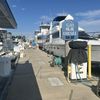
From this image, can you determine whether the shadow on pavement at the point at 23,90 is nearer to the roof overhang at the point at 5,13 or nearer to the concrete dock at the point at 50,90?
the concrete dock at the point at 50,90

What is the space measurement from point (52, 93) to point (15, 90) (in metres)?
1.67

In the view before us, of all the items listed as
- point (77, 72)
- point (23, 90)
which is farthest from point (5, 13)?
point (77, 72)

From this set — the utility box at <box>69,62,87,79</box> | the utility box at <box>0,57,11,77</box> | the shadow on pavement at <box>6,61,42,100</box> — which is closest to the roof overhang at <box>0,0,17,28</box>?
the utility box at <box>0,57,11,77</box>

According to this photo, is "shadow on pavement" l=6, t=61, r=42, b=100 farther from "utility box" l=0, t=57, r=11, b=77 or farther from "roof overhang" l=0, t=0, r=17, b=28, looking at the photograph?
"roof overhang" l=0, t=0, r=17, b=28

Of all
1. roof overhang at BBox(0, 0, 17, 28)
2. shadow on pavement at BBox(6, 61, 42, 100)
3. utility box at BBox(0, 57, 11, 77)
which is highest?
roof overhang at BBox(0, 0, 17, 28)

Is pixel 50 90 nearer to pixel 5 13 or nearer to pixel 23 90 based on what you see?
pixel 23 90

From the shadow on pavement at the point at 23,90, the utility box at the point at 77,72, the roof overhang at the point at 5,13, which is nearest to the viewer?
the roof overhang at the point at 5,13

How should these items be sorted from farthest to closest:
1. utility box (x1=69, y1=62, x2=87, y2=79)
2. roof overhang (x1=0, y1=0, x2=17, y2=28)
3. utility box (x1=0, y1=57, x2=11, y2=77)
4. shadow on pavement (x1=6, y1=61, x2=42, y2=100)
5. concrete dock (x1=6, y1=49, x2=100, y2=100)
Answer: utility box (x1=0, y1=57, x2=11, y2=77)
utility box (x1=69, y1=62, x2=87, y2=79)
shadow on pavement (x1=6, y1=61, x2=42, y2=100)
concrete dock (x1=6, y1=49, x2=100, y2=100)
roof overhang (x1=0, y1=0, x2=17, y2=28)

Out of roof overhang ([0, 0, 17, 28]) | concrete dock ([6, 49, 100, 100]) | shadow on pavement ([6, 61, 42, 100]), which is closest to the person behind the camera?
roof overhang ([0, 0, 17, 28])

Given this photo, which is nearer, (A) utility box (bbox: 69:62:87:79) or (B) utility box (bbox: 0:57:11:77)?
(A) utility box (bbox: 69:62:87:79)

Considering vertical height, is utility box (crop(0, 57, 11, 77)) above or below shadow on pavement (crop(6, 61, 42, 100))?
above

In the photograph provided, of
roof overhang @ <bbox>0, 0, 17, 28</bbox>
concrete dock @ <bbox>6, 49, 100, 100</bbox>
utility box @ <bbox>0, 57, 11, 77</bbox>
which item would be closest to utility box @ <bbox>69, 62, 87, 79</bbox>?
concrete dock @ <bbox>6, 49, 100, 100</bbox>

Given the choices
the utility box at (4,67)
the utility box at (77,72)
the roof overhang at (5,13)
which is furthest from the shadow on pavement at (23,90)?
the roof overhang at (5,13)

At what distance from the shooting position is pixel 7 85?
472 inches
